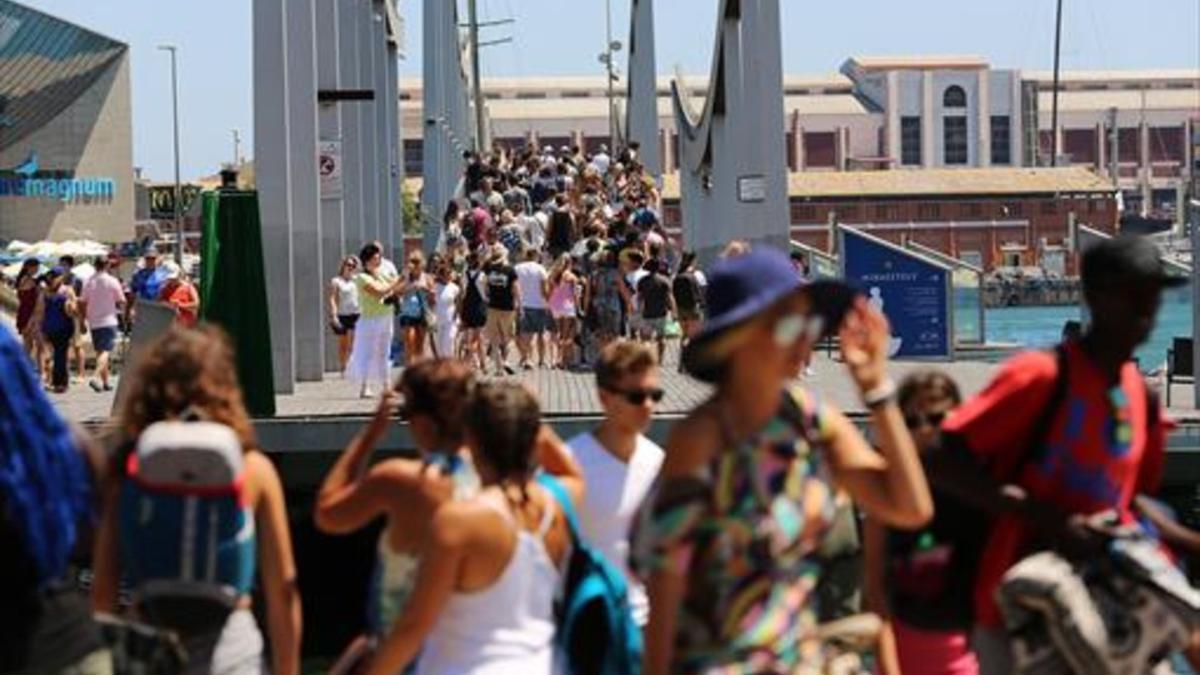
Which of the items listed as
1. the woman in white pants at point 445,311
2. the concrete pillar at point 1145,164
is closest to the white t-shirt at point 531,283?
the woman in white pants at point 445,311

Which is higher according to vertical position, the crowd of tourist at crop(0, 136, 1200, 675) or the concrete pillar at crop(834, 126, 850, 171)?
the concrete pillar at crop(834, 126, 850, 171)

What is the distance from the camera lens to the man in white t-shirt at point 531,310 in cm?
2747

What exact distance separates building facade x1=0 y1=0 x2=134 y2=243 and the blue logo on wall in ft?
0.14

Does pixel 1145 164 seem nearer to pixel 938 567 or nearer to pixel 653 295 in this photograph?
pixel 653 295

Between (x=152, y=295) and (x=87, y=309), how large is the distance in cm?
423

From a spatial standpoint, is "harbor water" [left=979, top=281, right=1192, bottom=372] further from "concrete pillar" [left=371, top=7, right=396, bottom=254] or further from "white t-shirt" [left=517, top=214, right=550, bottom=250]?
"concrete pillar" [left=371, top=7, right=396, bottom=254]

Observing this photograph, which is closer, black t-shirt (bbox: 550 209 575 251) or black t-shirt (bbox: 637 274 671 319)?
black t-shirt (bbox: 637 274 671 319)

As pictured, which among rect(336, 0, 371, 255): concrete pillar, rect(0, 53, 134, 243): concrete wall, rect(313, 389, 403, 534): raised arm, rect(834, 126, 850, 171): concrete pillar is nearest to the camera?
rect(313, 389, 403, 534): raised arm

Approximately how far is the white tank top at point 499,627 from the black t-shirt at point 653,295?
64.8 ft

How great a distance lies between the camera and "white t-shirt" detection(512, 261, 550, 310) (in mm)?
27375

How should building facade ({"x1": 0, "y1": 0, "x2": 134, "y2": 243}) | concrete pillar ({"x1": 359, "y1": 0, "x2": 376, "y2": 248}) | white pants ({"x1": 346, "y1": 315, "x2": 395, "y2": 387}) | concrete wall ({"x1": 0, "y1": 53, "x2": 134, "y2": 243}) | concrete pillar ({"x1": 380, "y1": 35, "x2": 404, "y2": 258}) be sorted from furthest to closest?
concrete wall ({"x1": 0, "y1": 53, "x2": 134, "y2": 243}), building facade ({"x1": 0, "y1": 0, "x2": 134, "y2": 243}), concrete pillar ({"x1": 380, "y1": 35, "x2": 404, "y2": 258}), concrete pillar ({"x1": 359, "y1": 0, "x2": 376, "y2": 248}), white pants ({"x1": 346, "y1": 315, "x2": 395, "y2": 387})

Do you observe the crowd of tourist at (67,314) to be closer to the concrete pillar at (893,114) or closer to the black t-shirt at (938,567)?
the black t-shirt at (938,567)

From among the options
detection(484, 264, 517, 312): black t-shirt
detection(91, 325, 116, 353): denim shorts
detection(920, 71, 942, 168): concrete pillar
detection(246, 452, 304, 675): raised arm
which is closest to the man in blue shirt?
detection(91, 325, 116, 353): denim shorts

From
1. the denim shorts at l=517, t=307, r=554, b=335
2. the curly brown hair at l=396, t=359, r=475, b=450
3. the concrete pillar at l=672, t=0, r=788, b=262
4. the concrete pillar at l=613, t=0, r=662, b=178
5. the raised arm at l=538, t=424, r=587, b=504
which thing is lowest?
the denim shorts at l=517, t=307, r=554, b=335
